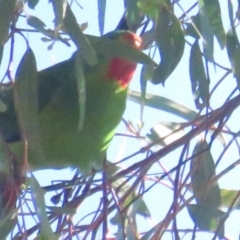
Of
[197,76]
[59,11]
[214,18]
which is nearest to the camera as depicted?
[59,11]

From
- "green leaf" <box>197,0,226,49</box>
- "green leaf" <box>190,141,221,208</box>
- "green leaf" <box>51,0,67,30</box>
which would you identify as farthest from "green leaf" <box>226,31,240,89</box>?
"green leaf" <box>51,0,67,30</box>

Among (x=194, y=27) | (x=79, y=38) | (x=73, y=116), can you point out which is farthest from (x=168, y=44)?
(x=73, y=116)

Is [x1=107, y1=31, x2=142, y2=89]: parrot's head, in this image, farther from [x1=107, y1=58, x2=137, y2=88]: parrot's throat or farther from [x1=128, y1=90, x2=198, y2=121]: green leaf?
[x1=128, y1=90, x2=198, y2=121]: green leaf

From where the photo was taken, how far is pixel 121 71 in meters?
1.46

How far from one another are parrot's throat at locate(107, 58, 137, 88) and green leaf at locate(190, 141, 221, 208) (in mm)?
419

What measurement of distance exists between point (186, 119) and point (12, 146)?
0.38 m

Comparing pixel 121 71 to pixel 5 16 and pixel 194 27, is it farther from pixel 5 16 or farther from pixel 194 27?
pixel 5 16

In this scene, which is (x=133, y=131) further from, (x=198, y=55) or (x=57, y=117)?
(x=198, y=55)

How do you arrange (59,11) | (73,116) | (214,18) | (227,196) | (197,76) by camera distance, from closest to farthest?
(59,11), (214,18), (197,76), (227,196), (73,116)

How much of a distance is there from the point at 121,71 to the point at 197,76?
19.7 inches

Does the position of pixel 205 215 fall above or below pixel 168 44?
below

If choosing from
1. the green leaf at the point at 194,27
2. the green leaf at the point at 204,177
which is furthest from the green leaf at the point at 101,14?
the green leaf at the point at 204,177

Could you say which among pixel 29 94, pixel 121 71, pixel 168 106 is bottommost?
pixel 29 94

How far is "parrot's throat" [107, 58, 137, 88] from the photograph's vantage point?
146 cm
